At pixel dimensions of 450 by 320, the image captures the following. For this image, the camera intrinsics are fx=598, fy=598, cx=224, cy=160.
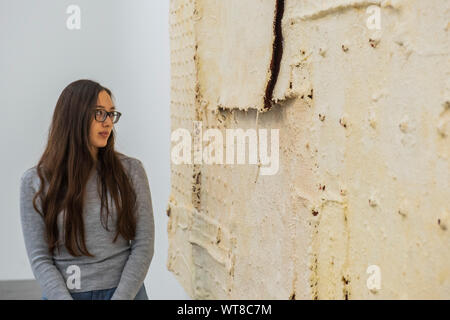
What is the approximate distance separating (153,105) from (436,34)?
153cm

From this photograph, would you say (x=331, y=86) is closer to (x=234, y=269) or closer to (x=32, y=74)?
(x=234, y=269)

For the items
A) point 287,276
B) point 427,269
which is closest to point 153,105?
point 287,276

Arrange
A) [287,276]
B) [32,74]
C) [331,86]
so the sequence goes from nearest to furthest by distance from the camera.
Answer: [331,86] < [287,276] < [32,74]

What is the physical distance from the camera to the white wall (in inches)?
81.2

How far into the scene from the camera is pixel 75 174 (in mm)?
1192

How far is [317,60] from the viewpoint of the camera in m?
0.93

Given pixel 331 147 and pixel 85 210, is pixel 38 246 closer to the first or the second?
pixel 85 210

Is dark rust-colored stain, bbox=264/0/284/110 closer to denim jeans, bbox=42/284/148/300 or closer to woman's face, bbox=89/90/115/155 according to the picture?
woman's face, bbox=89/90/115/155

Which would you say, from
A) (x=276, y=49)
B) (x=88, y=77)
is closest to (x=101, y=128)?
(x=276, y=49)

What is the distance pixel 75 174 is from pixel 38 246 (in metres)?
0.16

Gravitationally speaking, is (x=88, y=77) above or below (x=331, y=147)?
above

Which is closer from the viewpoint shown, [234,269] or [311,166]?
[311,166]

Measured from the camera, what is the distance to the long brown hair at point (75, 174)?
117 cm

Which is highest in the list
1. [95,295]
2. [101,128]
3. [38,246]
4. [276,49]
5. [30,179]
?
[276,49]
